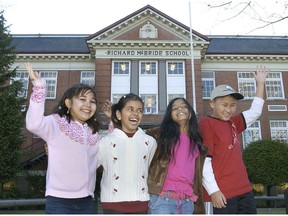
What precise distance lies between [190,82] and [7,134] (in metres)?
12.3

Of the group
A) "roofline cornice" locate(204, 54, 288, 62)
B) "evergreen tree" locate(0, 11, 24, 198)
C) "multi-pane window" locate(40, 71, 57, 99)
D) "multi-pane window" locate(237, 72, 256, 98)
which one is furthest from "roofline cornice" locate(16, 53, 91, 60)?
"multi-pane window" locate(237, 72, 256, 98)

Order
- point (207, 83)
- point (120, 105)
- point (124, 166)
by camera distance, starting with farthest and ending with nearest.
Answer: point (207, 83), point (120, 105), point (124, 166)

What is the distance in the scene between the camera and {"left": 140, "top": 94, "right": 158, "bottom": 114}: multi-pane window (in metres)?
22.3

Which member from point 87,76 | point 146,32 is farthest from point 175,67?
point 87,76

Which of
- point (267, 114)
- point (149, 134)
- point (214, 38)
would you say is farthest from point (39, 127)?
point (214, 38)

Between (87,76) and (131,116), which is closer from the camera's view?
(131,116)

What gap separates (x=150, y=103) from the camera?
22391mm

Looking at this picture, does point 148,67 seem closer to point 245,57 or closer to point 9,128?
point 245,57

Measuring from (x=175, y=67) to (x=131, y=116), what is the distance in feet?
65.1

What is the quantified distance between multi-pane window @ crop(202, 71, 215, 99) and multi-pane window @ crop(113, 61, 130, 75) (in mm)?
5934

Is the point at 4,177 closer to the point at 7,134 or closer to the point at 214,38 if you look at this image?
the point at 7,134

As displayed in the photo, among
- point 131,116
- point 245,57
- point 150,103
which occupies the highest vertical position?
point 245,57

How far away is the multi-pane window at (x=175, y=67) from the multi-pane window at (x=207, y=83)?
2401 mm

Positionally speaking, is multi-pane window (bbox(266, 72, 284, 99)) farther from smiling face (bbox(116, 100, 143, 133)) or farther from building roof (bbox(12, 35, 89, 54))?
smiling face (bbox(116, 100, 143, 133))
